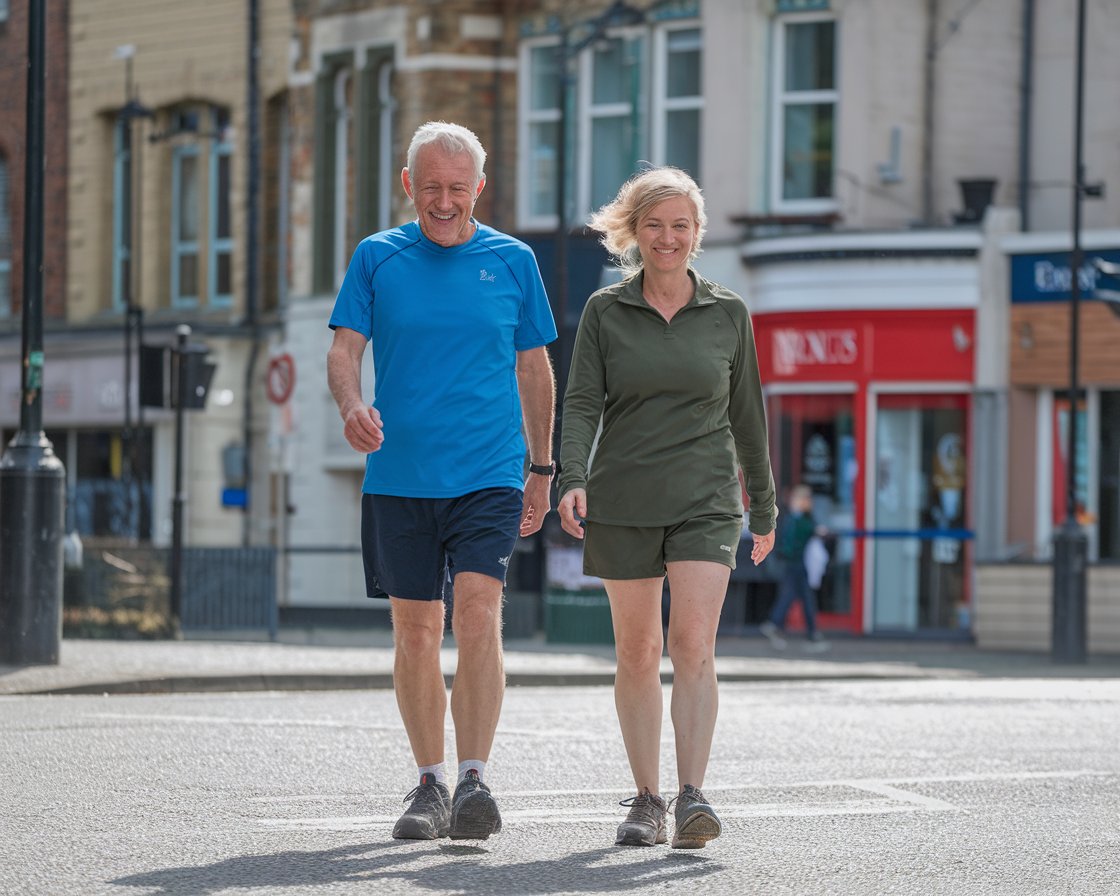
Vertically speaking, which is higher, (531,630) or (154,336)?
(154,336)

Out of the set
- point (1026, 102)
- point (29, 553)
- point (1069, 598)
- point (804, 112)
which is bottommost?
point (1069, 598)

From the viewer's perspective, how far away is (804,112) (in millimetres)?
27625

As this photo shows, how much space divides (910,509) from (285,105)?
1092 centimetres

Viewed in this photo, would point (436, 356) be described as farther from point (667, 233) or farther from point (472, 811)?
point (472, 811)

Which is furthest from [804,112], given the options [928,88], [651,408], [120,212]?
[651,408]

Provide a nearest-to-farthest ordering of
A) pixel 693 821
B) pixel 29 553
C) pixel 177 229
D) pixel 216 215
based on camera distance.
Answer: pixel 693 821, pixel 29 553, pixel 216 215, pixel 177 229

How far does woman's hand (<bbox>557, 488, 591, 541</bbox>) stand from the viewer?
7152mm

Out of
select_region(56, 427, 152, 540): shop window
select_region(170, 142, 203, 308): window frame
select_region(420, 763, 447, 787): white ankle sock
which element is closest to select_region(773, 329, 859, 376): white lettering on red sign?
select_region(56, 427, 152, 540): shop window

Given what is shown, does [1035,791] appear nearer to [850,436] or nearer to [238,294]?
[850,436]

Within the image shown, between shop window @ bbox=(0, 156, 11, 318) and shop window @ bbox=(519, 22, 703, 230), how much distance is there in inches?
405

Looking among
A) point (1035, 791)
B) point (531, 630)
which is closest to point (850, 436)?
point (531, 630)

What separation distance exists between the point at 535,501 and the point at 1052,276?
19733mm

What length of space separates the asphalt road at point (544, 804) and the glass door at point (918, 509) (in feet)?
45.4

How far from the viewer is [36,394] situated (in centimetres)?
1443
